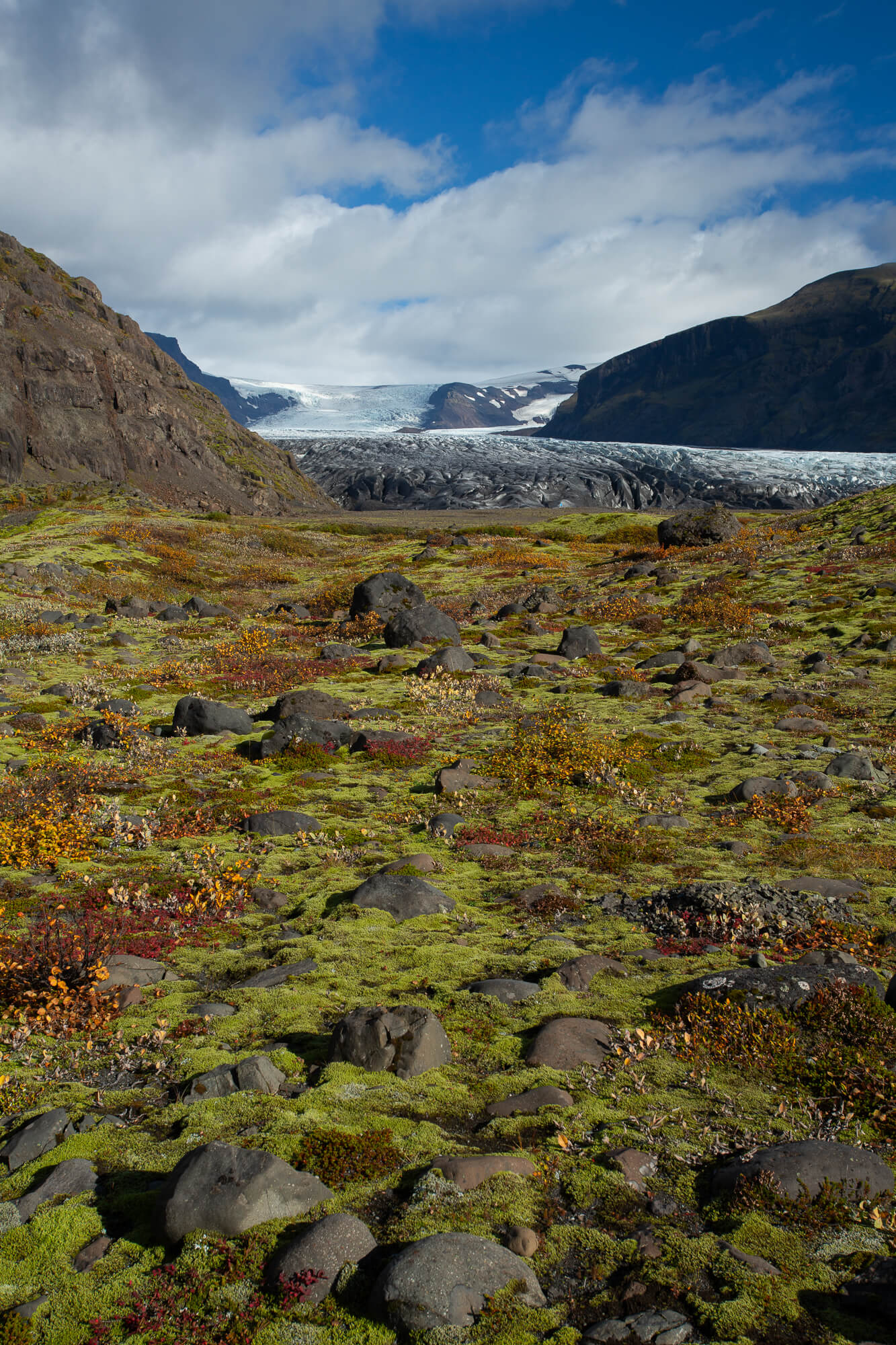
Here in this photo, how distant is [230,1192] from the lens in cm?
449

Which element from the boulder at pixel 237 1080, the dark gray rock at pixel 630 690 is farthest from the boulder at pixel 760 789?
the boulder at pixel 237 1080

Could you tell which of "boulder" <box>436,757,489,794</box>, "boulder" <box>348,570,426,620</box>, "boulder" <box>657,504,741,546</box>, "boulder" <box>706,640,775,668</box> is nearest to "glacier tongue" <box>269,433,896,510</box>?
"boulder" <box>657,504,741,546</box>

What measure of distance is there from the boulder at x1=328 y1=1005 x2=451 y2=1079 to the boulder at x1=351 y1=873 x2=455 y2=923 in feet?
8.69

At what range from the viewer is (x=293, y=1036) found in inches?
263

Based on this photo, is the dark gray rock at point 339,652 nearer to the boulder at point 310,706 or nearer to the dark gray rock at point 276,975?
the boulder at point 310,706

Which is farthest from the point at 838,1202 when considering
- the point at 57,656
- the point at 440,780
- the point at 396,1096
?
the point at 57,656

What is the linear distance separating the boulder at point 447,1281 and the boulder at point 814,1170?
4.88ft

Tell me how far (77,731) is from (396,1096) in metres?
13.0

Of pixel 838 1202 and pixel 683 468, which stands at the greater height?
pixel 683 468

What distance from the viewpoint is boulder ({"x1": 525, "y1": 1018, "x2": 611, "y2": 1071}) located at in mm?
6211

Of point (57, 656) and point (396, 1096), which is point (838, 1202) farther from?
point (57, 656)

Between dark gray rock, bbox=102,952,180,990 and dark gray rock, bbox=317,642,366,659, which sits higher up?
dark gray rock, bbox=317,642,366,659

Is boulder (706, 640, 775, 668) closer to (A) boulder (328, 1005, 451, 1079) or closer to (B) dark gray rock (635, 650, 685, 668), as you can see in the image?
(B) dark gray rock (635, 650, 685, 668)

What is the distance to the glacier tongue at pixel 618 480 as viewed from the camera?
160m
